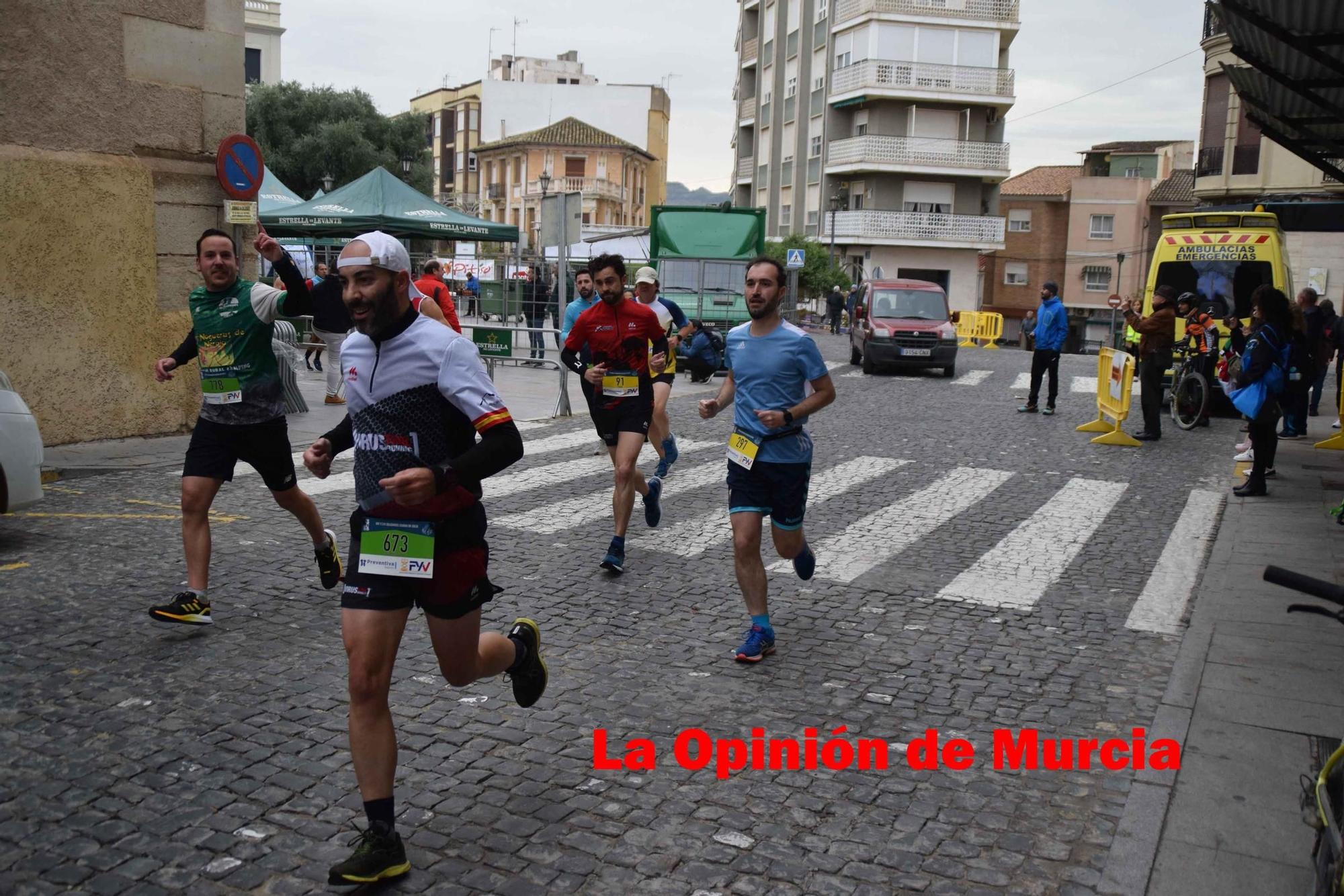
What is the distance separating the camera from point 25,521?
862 cm

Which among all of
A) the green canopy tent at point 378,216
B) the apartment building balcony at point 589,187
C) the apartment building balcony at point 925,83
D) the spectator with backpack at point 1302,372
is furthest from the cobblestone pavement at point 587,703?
the apartment building balcony at point 589,187

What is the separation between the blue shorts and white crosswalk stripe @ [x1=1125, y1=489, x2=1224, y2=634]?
7.30ft

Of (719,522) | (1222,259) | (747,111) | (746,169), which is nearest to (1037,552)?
(719,522)

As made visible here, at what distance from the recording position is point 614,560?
762 centimetres

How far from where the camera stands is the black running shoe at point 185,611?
Answer: 6031 mm

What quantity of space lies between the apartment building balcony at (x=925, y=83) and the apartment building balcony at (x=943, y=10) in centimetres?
200

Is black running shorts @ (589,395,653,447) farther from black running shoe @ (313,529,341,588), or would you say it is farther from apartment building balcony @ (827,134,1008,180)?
apartment building balcony @ (827,134,1008,180)

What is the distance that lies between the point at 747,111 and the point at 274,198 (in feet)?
162

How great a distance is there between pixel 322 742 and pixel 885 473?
8031mm

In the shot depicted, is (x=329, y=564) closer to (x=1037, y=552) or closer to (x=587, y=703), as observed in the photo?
(x=587, y=703)

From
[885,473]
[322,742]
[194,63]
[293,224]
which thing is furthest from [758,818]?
[293,224]

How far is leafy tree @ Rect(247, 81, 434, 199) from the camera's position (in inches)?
2114

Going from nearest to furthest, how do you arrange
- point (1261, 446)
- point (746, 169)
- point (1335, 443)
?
1. point (1261, 446)
2. point (1335, 443)
3. point (746, 169)

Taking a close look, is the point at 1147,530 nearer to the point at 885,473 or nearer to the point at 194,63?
the point at 885,473
